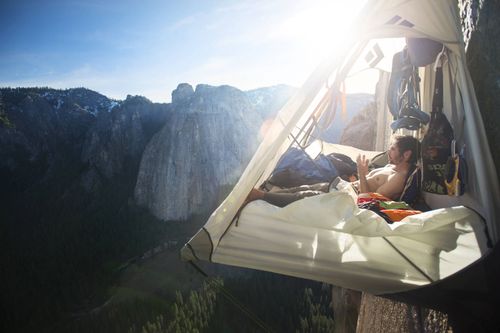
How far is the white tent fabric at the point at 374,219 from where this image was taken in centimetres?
251

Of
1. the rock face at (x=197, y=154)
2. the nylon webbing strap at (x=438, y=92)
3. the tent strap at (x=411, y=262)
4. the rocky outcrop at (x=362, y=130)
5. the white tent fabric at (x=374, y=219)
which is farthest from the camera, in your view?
the rock face at (x=197, y=154)

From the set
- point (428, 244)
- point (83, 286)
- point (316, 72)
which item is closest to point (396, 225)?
point (428, 244)

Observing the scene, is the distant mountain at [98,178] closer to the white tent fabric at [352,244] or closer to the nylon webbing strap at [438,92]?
the white tent fabric at [352,244]

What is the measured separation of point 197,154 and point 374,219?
5537cm

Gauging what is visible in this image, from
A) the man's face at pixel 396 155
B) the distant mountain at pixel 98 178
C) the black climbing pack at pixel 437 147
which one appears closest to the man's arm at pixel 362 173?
the man's face at pixel 396 155

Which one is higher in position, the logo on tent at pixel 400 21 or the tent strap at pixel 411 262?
the logo on tent at pixel 400 21

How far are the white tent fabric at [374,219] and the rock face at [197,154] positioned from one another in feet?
175

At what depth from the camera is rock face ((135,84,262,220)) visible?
5672 centimetres

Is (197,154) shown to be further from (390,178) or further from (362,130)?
(390,178)

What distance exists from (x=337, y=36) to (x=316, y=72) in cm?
47

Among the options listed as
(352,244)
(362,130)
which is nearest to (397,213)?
(352,244)

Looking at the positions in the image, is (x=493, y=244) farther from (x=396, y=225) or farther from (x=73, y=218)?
(x=73, y=218)

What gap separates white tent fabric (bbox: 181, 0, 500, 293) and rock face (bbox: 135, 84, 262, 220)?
53207 millimetres

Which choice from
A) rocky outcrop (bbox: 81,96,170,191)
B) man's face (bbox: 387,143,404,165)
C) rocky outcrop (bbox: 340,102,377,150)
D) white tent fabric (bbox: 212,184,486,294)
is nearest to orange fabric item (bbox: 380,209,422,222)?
white tent fabric (bbox: 212,184,486,294)
